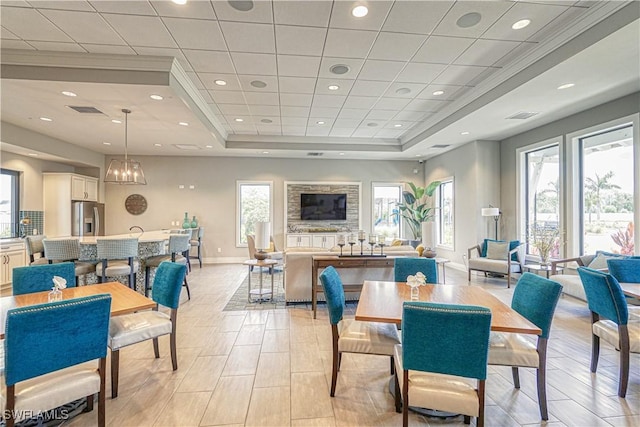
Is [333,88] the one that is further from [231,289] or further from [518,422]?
[518,422]

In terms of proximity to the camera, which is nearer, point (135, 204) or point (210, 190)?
point (135, 204)

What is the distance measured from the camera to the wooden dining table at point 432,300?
→ 6.25 ft

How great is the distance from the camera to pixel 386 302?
233 cm

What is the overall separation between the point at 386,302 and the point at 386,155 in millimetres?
6699

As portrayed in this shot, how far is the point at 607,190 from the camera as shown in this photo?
482 centimetres

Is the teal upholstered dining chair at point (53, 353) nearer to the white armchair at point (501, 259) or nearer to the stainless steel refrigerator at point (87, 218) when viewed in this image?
the white armchair at point (501, 259)

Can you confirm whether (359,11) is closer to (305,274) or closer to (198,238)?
(305,274)

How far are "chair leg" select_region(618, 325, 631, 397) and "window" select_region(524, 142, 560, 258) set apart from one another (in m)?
3.78

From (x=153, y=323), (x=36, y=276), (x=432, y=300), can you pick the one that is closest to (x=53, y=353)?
(x=153, y=323)

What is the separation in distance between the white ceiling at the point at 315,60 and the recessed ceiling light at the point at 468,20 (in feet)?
0.14

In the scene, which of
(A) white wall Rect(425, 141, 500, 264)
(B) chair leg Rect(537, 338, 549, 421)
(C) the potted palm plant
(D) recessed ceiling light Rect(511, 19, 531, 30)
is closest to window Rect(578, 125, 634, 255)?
(A) white wall Rect(425, 141, 500, 264)

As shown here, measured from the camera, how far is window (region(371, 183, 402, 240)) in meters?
9.18

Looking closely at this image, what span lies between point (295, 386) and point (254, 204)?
6711 millimetres

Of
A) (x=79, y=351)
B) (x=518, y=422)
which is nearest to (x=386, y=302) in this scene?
(x=518, y=422)
